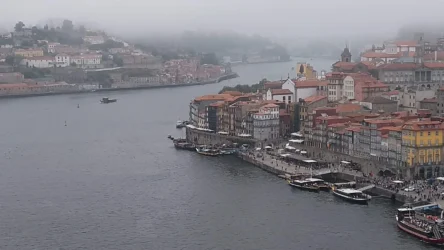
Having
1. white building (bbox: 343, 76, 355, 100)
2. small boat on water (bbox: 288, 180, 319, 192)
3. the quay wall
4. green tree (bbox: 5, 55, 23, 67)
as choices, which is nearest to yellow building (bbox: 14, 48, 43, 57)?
green tree (bbox: 5, 55, 23, 67)

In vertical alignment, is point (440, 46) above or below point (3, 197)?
above

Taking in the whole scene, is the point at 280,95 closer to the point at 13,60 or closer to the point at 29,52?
the point at 13,60

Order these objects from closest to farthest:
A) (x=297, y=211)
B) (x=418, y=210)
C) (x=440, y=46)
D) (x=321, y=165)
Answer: (x=418, y=210) < (x=297, y=211) < (x=321, y=165) < (x=440, y=46)

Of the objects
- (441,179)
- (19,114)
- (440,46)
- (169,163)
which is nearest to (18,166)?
(169,163)

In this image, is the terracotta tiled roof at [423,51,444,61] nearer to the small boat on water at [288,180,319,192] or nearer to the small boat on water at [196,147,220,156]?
the small boat on water at [196,147,220,156]

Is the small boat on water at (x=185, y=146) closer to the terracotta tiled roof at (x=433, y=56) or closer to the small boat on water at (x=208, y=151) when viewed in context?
the small boat on water at (x=208, y=151)

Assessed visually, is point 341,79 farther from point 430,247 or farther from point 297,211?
point 430,247
